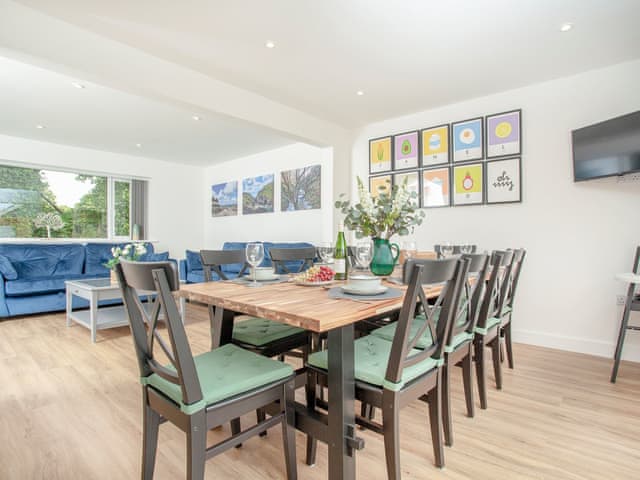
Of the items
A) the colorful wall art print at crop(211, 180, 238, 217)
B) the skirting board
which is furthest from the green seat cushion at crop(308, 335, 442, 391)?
the colorful wall art print at crop(211, 180, 238, 217)

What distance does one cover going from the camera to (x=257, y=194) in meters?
5.93

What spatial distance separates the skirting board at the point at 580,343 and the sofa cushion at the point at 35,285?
17.2ft

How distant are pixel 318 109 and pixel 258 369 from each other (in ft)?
10.5

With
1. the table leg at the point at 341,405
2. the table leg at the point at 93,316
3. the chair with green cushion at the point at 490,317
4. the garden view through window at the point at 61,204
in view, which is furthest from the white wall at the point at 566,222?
the garden view through window at the point at 61,204

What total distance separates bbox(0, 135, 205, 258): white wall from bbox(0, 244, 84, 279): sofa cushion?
1.28 m

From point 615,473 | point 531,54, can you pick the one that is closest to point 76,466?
point 615,473

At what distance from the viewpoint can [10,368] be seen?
2594 millimetres

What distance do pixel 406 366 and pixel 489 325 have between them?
1.12m

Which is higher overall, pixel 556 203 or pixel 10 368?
pixel 556 203

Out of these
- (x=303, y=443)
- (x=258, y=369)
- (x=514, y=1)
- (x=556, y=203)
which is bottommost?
(x=303, y=443)

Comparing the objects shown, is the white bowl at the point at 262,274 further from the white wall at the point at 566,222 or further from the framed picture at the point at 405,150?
the framed picture at the point at 405,150

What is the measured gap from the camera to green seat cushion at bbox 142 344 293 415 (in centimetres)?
109

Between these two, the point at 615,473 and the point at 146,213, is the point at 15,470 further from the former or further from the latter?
the point at 146,213

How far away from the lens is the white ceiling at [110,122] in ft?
10.8
